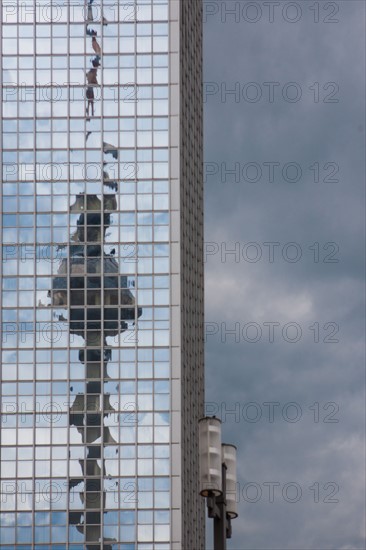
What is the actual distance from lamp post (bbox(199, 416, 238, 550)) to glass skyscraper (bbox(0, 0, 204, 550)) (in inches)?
3256

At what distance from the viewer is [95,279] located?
4776 inches

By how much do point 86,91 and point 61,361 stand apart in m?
24.3

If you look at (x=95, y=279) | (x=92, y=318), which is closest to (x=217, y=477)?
(x=92, y=318)

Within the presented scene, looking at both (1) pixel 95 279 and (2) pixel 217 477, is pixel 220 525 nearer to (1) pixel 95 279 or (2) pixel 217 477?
(2) pixel 217 477

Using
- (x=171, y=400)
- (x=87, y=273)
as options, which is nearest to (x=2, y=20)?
(x=87, y=273)

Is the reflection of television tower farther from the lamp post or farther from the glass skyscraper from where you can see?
the lamp post

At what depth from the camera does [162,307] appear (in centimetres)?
12094

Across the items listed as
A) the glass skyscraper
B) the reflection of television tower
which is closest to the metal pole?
the reflection of television tower

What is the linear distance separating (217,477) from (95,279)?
9054 cm

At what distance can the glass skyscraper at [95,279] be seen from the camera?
117 metres

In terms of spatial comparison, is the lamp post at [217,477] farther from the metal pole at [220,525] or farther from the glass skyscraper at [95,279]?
the glass skyscraper at [95,279]

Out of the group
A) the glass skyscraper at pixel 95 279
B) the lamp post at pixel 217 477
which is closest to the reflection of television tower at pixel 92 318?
the glass skyscraper at pixel 95 279

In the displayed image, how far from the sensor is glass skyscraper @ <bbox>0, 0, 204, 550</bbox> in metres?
117

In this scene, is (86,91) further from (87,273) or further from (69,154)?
(87,273)
